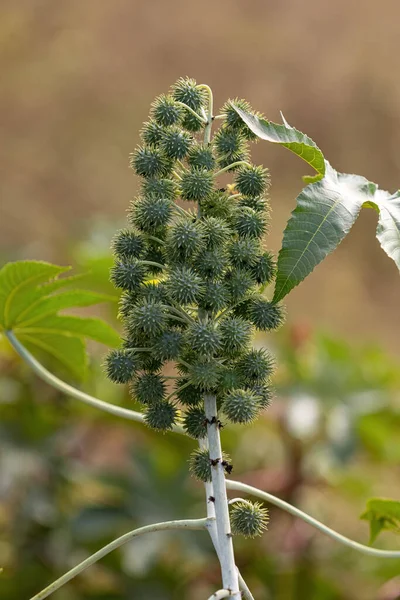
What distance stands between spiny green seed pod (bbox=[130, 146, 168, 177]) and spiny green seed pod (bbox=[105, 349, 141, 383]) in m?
0.22

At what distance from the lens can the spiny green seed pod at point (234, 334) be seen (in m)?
0.92

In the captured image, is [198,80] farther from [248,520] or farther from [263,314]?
[248,520]

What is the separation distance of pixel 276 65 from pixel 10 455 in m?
4.11

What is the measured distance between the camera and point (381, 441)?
115 inches

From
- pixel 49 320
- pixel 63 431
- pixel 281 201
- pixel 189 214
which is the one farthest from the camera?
pixel 281 201

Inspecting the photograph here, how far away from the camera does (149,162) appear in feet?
3.20

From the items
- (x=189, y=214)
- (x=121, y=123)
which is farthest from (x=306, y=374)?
(x=121, y=123)

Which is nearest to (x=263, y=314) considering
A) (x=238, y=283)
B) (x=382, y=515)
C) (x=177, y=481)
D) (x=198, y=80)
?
(x=238, y=283)

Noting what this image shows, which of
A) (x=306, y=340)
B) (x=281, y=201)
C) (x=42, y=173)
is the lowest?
(x=306, y=340)

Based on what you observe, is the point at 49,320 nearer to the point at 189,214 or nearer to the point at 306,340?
the point at 189,214

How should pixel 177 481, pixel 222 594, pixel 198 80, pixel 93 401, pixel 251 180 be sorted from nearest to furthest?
pixel 222 594 → pixel 251 180 → pixel 93 401 → pixel 177 481 → pixel 198 80

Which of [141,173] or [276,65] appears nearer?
[141,173]

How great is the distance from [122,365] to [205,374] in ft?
0.36

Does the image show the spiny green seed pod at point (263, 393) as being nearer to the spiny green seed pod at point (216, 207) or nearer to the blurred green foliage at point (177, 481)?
the spiny green seed pod at point (216, 207)
